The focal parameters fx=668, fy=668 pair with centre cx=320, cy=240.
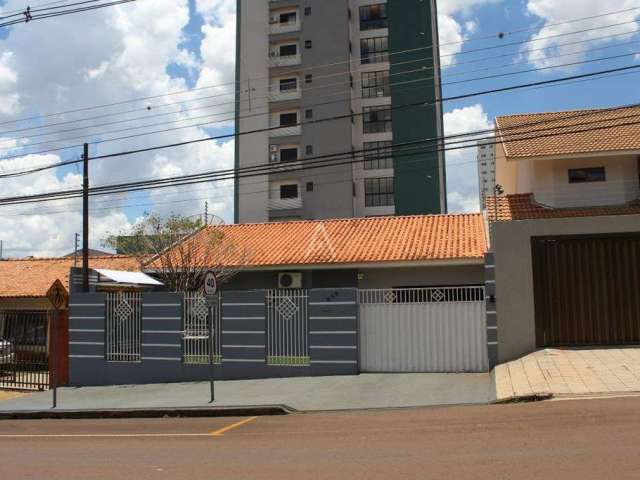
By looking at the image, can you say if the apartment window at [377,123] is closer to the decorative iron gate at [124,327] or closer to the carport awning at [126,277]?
the carport awning at [126,277]

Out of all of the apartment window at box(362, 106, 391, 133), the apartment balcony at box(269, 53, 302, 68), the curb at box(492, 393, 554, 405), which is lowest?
the curb at box(492, 393, 554, 405)

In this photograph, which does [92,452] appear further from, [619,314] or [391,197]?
[391,197]

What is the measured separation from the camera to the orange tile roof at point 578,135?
16891mm

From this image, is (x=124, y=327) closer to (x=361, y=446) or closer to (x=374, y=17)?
(x=361, y=446)

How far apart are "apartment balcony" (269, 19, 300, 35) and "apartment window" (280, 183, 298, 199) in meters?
11.9

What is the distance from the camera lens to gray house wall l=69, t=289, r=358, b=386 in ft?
50.4

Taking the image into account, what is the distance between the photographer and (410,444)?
8.04 m

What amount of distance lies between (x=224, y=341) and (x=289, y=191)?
33621 millimetres

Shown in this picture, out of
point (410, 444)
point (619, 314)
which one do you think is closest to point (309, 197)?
point (619, 314)

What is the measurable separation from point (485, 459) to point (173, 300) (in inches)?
438

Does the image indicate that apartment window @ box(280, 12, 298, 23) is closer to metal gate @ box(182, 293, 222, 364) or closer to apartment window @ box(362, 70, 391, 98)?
apartment window @ box(362, 70, 391, 98)

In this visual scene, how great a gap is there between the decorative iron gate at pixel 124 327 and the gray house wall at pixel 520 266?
886cm

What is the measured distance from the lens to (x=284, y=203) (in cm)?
4875

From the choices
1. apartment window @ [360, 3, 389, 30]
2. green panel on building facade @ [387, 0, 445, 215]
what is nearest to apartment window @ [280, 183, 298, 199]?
green panel on building facade @ [387, 0, 445, 215]
